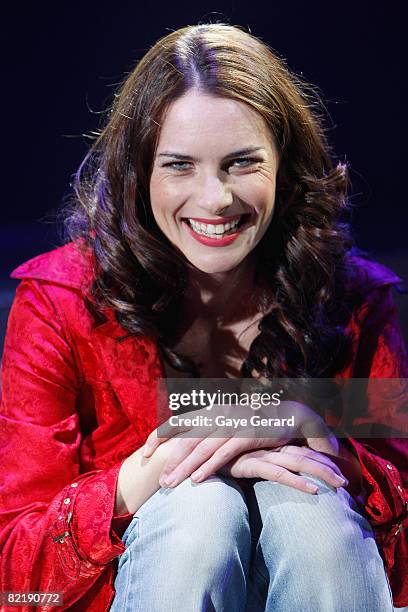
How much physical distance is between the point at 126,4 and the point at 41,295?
43 centimetres

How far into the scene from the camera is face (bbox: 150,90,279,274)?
39.6 inches

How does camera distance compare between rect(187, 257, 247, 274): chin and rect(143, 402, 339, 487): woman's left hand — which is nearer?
rect(143, 402, 339, 487): woman's left hand

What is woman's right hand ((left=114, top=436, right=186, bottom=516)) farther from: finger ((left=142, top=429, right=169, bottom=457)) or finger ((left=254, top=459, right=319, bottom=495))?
finger ((left=254, top=459, right=319, bottom=495))

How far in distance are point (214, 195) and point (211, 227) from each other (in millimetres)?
49

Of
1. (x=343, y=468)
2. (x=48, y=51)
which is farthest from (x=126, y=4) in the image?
(x=343, y=468)

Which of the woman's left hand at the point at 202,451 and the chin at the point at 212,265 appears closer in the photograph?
the woman's left hand at the point at 202,451

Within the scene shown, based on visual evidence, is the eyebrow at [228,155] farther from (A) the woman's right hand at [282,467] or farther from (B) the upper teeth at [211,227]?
(A) the woman's right hand at [282,467]

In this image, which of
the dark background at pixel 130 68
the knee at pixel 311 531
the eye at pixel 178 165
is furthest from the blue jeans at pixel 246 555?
the dark background at pixel 130 68

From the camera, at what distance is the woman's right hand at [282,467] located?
97 centimetres

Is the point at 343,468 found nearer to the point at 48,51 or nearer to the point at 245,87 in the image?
the point at 245,87

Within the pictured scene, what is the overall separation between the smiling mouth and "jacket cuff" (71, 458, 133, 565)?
338 mm

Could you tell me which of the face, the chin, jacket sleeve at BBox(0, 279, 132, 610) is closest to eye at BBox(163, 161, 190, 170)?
the face

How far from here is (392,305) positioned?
3.85ft

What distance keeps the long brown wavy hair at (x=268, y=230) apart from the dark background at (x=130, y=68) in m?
0.05
